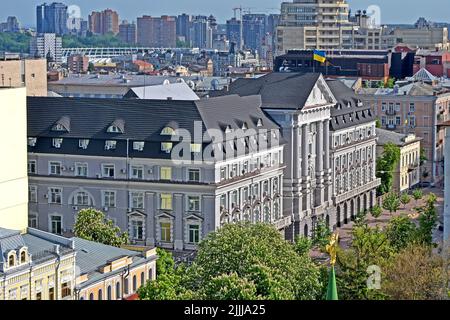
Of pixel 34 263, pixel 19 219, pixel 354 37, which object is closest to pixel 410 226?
pixel 19 219

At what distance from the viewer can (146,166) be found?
22500 millimetres

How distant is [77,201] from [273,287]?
1113 cm

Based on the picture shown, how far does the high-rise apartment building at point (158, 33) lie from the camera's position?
6900 centimetres

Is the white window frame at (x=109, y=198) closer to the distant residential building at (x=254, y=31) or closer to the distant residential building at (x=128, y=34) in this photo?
the distant residential building at (x=128, y=34)

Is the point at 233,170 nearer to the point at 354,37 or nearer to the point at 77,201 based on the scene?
the point at 77,201

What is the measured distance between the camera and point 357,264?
15391mm

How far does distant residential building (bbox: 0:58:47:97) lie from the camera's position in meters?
32.9

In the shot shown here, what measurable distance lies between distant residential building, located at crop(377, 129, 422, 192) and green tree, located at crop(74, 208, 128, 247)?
56.8ft

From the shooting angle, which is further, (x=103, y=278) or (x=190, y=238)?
(x=190, y=238)

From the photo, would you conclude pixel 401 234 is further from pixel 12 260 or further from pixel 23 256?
pixel 12 260

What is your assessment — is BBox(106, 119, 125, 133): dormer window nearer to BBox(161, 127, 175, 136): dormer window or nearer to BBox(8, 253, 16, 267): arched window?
BBox(161, 127, 175, 136): dormer window

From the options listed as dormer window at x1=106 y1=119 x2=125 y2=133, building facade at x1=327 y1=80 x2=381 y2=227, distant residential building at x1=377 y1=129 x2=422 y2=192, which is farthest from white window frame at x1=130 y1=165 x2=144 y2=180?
distant residential building at x1=377 y1=129 x2=422 y2=192

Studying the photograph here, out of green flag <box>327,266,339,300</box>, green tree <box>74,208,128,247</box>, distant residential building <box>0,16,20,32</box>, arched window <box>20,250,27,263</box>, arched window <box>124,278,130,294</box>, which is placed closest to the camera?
green flag <box>327,266,339,300</box>

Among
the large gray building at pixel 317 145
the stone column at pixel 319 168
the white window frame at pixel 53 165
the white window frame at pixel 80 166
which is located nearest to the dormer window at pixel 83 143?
the white window frame at pixel 80 166
